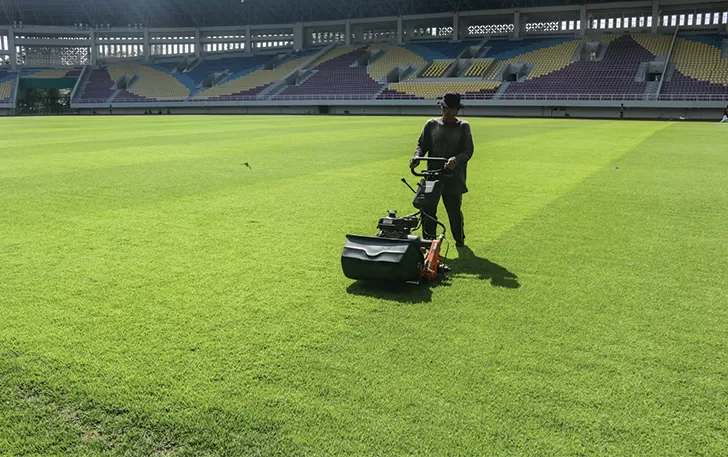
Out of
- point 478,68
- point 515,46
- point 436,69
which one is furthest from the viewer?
point 515,46

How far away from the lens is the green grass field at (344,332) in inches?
124

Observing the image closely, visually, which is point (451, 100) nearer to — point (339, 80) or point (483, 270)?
point (483, 270)

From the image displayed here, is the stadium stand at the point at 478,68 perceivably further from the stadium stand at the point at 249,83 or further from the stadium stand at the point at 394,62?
the stadium stand at the point at 249,83

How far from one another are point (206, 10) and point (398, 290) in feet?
225

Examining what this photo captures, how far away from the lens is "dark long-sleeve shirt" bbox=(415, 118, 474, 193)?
6.54m

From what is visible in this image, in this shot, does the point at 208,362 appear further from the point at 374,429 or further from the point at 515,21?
the point at 515,21

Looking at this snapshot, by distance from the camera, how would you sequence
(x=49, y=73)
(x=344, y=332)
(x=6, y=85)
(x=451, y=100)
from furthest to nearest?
(x=49, y=73) → (x=6, y=85) → (x=451, y=100) → (x=344, y=332)

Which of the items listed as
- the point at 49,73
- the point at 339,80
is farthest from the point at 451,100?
the point at 49,73

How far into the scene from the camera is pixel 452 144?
6.59 m

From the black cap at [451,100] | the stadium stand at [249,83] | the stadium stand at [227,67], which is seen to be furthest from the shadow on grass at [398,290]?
the stadium stand at [227,67]

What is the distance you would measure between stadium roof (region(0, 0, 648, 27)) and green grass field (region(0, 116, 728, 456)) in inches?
2146

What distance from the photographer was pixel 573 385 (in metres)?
3.64

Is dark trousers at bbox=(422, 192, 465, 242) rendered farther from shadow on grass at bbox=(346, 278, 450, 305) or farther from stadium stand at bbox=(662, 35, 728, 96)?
stadium stand at bbox=(662, 35, 728, 96)

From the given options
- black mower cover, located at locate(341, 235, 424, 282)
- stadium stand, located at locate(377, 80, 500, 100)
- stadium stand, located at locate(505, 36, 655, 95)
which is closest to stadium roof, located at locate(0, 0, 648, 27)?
stadium stand, located at locate(377, 80, 500, 100)
